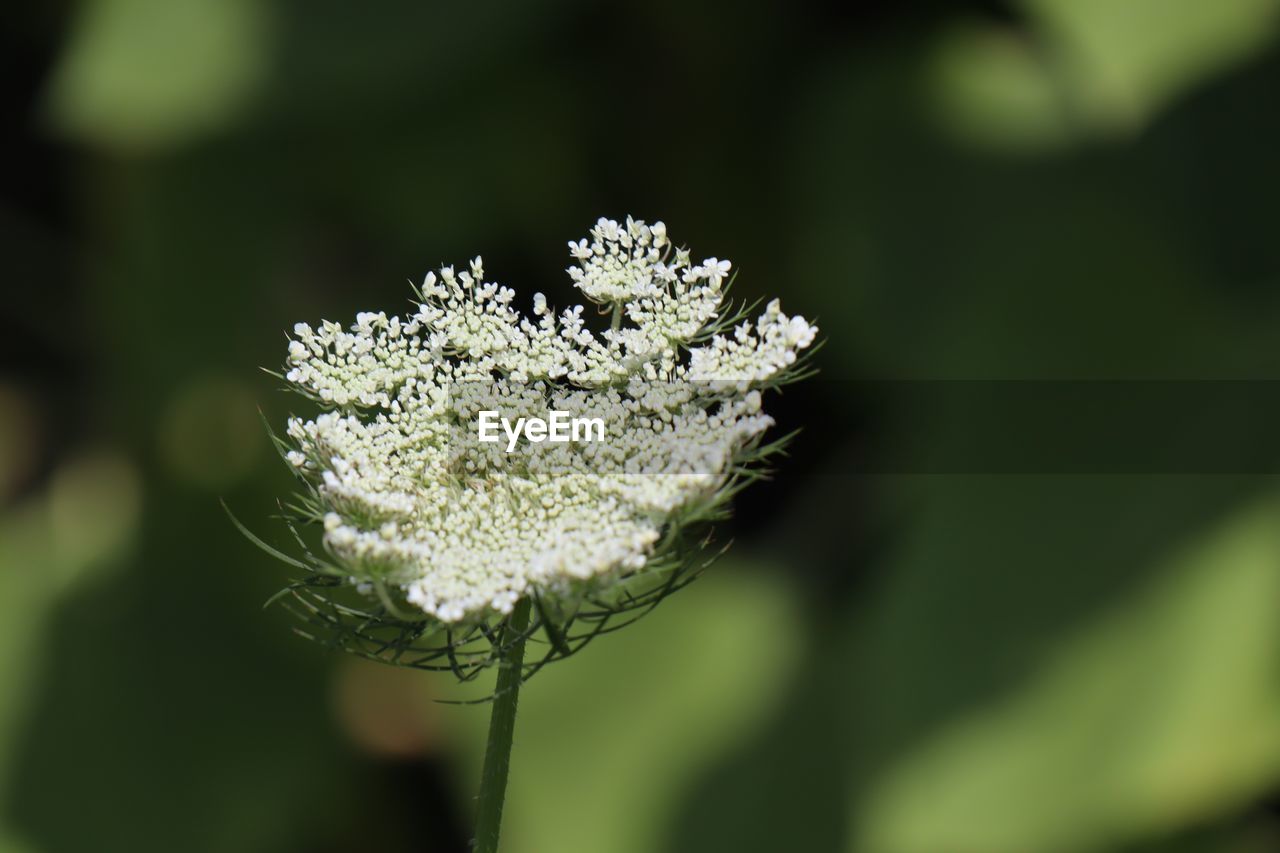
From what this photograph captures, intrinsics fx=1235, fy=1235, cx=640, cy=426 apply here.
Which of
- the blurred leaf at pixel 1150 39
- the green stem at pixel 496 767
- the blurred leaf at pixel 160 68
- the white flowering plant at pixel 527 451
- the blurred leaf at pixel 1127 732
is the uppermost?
the blurred leaf at pixel 1150 39

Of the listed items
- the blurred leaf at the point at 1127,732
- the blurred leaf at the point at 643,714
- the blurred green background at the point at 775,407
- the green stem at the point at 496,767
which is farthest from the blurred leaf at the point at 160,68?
the green stem at the point at 496,767

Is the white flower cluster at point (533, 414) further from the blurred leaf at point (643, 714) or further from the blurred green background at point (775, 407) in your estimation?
the blurred leaf at point (643, 714)

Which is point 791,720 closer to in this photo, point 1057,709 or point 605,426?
point 1057,709

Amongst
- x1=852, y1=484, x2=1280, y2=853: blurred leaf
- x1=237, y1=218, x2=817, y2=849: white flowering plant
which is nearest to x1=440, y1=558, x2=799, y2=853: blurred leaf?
x1=852, y1=484, x2=1280, y2=853: blurred leaf

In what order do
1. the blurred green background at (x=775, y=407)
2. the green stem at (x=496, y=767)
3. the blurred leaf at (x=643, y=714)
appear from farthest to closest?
the blurred leaf at (x=643, y=714)
the blurred green background at (x=775, y=407)
the green stem at (x=496, y=767)

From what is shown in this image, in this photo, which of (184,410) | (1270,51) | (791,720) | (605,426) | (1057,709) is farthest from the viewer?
(184,410)

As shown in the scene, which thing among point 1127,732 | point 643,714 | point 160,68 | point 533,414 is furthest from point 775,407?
point 533,414

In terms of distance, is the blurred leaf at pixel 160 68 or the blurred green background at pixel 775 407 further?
the blurred leaf at pixel 160 68

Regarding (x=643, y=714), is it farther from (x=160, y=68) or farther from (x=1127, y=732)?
(x=160, y=68)

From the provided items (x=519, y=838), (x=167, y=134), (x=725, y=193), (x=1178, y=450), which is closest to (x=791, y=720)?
(x=519, y=838)
